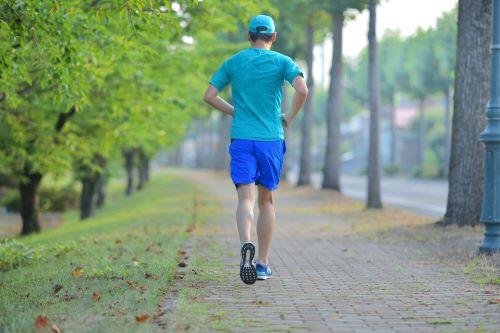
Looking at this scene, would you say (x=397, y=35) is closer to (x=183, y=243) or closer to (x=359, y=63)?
(x=359, y=63)

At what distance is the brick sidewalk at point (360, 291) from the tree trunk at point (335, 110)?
628 inches

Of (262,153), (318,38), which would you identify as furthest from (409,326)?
(318,38)

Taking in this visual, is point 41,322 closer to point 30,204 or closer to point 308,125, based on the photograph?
point 30,204

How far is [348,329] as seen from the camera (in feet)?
17.3

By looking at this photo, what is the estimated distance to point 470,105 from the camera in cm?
1259

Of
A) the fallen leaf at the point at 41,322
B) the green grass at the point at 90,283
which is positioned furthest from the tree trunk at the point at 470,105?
the fallen leaf at the point at 41,322

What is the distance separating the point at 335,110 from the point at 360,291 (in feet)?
67.4

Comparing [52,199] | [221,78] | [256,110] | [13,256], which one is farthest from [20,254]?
[52,199]

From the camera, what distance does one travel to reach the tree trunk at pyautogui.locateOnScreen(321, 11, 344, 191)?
26.7 meters

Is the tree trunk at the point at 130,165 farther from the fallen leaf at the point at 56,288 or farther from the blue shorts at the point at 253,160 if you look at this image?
the blue shorts at the point at 253,160

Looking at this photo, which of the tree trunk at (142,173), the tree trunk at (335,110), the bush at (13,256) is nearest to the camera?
the bush at (13,256)

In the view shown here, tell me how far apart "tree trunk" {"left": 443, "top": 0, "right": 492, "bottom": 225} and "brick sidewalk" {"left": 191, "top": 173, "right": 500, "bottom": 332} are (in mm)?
1487

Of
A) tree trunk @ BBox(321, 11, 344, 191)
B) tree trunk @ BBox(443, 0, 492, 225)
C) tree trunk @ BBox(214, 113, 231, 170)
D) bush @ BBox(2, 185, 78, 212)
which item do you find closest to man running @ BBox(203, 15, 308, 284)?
tree trunk @ BBox(443, 0, 492, 225)

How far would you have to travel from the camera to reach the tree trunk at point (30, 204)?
2191 centimetres
